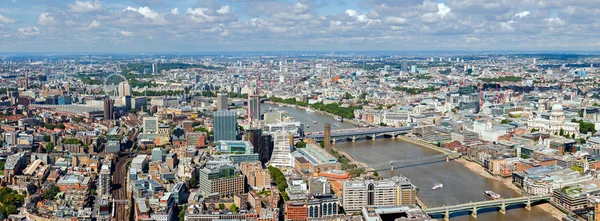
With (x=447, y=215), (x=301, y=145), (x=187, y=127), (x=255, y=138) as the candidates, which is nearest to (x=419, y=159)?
(x=301, y=145)

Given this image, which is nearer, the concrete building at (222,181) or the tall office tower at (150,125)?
the concrete building at (222,181)

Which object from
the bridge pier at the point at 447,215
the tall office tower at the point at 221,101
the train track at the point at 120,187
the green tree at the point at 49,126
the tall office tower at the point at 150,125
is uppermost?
the tall office tower at the point at 221,101

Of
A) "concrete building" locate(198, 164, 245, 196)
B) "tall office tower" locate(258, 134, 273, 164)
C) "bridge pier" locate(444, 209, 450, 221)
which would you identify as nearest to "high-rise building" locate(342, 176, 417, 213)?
"bridge pier" locate(444, 209, 450, 221)

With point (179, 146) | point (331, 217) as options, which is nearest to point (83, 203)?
point (331, 217)

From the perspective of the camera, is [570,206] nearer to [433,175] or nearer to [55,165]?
[433,175]

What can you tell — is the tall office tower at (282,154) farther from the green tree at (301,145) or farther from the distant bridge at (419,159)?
the distant bridge at (419,159)

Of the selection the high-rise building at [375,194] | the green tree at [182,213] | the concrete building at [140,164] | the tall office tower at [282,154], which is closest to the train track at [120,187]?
the concrete building at [140,164]

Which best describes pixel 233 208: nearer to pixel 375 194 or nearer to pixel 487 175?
pixel 375 194

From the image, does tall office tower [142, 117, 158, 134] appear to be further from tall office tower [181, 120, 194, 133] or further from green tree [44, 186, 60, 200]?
green tree [44, 186, 60, 200]
